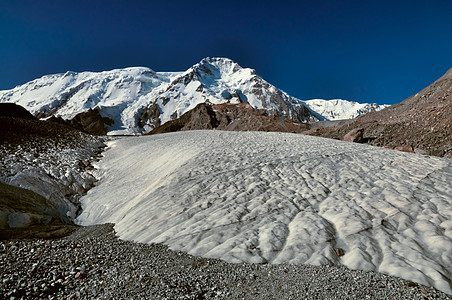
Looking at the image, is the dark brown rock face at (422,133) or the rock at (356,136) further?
the rock at (356,136)

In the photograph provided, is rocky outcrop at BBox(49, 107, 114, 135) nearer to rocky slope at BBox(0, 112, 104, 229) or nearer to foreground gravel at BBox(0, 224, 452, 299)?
rocky slope at BBox(0, 112, 104, 229)

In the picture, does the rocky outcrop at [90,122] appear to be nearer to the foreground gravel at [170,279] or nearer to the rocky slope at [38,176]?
the rocky slope at [38,176]

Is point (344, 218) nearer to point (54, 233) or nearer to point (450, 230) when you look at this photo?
point (450, 230)

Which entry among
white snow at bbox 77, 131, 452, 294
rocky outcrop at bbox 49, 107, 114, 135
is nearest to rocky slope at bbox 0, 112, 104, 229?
white snow at bbox 77, 131, 452, 294

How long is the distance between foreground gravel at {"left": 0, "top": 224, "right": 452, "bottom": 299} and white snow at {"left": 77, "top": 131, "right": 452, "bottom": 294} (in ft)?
1.59

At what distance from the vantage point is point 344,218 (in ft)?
24.6

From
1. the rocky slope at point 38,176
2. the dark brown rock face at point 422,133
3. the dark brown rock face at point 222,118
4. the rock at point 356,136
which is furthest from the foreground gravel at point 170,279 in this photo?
the dark brown rock face at point 222,118

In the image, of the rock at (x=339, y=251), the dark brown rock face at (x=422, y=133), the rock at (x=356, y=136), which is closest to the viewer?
the rock at (x=339, y=251)

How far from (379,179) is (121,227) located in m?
11.2

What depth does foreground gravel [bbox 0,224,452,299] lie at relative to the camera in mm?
4371

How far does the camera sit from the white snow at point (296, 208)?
5.83 m

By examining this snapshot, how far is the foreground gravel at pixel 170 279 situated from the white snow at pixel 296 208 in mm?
484

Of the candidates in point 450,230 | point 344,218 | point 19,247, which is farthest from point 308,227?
point 19,247

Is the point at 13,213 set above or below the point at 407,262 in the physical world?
below
